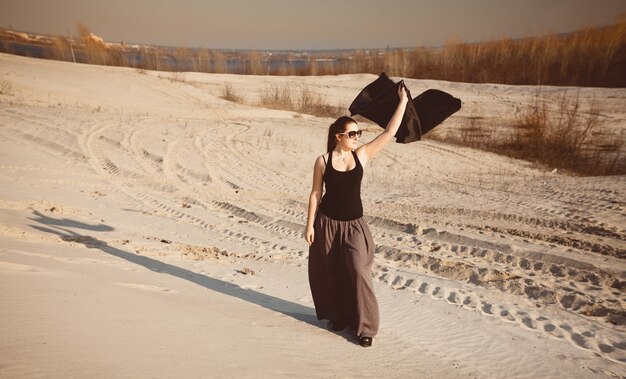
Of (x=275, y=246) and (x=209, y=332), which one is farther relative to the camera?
(x=275, y=246)

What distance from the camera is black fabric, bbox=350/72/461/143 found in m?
3.42

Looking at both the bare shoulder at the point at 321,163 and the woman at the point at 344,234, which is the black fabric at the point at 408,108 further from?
the bare shoulder at the point at 321,163

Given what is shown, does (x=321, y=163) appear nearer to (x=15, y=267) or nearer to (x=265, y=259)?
(x=265, y=259)

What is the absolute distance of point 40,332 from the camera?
2049 millimetres

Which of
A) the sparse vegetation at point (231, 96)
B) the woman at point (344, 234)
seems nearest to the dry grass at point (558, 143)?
the woman at point (344, 234)

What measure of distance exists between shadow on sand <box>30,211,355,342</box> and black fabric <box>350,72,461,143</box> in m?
1.77

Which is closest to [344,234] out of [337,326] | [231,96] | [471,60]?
[337,326]

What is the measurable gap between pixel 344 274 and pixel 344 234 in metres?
0.30

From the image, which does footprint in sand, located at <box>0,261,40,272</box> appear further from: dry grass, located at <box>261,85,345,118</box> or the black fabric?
dry grass, located at <box>261,85,345,118</box>

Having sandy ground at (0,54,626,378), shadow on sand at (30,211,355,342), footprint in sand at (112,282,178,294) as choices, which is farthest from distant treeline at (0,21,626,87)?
footprint in sand at (112,282,178,294)

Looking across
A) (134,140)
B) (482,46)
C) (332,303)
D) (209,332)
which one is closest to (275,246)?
(332,303)

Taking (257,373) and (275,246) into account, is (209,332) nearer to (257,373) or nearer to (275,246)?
(257,373)

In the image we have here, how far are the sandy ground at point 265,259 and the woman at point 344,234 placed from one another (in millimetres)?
219

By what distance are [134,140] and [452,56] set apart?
18.2m
